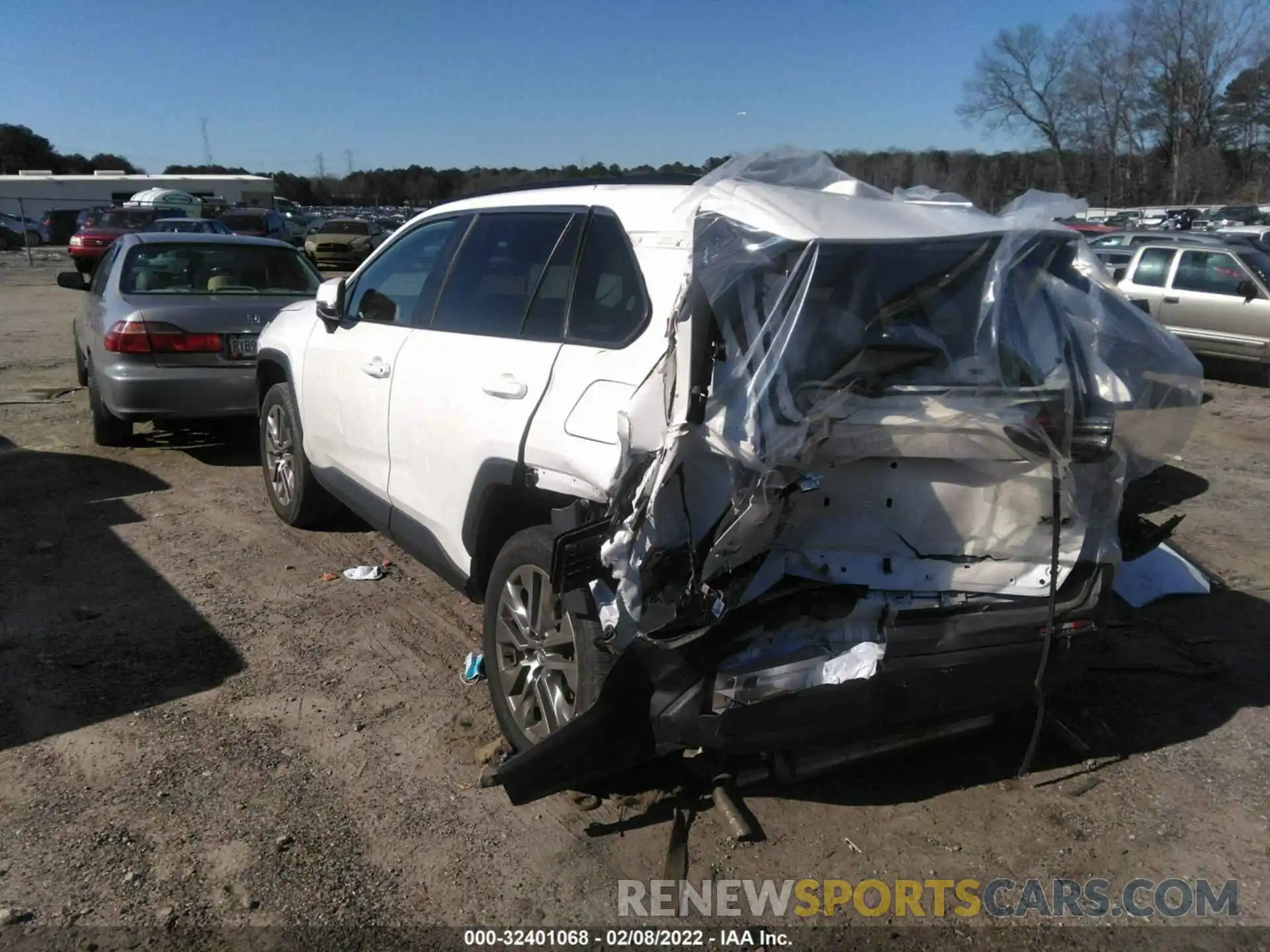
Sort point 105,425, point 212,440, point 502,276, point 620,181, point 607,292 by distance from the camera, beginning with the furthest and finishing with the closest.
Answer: point 212,440 < point 105,425 < point 502,276 < point 620,181 < point 607,292

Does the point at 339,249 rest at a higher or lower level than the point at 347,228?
lower

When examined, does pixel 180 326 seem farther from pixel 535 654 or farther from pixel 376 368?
pixel 535 654

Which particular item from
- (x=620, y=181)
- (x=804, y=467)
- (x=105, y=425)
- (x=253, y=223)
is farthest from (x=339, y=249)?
(x=804, y=467)

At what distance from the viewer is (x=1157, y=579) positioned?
5328mm

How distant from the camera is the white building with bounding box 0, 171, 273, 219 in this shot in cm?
5569

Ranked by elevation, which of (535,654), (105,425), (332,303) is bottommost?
(105,425)

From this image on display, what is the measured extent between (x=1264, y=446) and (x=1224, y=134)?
72.0 metres

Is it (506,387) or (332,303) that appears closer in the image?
(506,387)

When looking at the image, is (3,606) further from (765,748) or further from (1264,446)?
(1264,446)

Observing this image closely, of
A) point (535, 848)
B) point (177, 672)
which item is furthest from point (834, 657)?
point (177, 672)

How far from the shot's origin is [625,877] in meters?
3.07

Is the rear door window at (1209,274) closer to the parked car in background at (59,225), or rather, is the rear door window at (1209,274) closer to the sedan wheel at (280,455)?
the sedan wheel at (280,455)

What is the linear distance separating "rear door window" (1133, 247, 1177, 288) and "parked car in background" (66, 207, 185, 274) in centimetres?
2276

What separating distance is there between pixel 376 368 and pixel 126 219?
29137 mm
